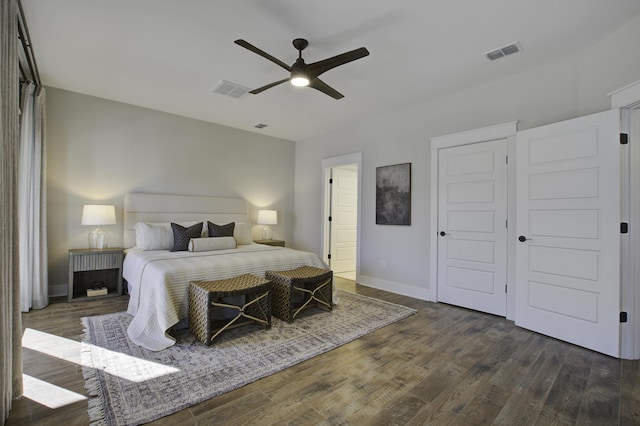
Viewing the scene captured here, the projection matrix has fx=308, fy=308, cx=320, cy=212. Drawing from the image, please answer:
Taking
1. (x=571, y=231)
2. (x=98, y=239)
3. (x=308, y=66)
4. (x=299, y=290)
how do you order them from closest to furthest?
(x=308, y=66) → (x=571, y=231) → (x=299, y=290) → (x=98, y=239)

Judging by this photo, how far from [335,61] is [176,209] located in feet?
11.7

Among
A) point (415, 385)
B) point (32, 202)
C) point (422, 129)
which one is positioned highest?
point (422, 129)

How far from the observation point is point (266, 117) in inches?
199

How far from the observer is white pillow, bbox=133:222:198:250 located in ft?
13.5

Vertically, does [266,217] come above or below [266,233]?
above

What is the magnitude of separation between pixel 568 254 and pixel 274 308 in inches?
116

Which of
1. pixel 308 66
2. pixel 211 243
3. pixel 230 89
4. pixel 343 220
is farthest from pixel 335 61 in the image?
pixel 343 220

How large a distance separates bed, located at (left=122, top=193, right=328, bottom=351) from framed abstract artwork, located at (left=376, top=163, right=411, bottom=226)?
1.40m

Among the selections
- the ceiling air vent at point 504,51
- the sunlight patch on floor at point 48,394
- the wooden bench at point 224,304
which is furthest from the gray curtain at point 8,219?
the ceiling air vent at point 504,51

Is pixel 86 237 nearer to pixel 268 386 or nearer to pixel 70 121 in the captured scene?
pixel 70 121

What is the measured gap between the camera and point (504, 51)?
298cm

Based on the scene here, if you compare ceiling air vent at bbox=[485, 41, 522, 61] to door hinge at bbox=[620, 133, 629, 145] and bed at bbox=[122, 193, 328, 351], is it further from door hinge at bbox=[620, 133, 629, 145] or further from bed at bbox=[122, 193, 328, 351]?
bed at bbox=[122, 193, 328, 351]

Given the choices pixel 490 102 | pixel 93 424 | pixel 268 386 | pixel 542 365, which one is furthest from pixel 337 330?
pixel 490 102

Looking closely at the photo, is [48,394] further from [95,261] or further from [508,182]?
[508,182]
